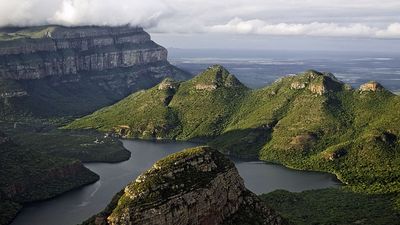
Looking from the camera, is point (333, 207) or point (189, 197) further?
point (333, 207)

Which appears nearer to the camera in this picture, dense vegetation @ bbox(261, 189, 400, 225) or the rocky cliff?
the rocky cliff

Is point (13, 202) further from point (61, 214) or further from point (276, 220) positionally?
point (276, 220)

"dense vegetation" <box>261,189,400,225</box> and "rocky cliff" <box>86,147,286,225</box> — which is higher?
"rocky cliff" <box>86,147,286,225</box>

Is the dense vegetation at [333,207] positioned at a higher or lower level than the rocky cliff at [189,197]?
lower

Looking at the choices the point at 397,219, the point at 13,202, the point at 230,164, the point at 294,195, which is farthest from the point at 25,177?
the point at 397,219
